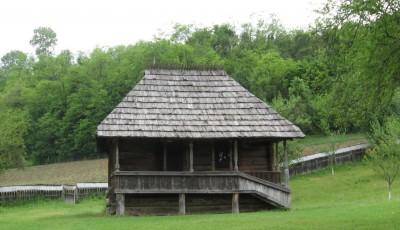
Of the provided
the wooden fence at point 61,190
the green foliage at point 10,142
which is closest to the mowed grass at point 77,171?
the green foliage at point 10,142

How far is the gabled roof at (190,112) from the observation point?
25000 millimetres

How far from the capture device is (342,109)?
60.7 feet

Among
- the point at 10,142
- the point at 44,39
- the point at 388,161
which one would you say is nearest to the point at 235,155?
the point at 388,161

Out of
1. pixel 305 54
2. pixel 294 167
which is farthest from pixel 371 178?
pixel 305 54

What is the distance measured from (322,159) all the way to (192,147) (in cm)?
2638

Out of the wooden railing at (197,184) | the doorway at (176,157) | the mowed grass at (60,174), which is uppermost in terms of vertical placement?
the doorway at (176,157)

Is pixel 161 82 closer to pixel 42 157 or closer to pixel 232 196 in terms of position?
pixel 232 196

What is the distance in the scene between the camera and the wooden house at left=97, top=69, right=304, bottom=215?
25.0m

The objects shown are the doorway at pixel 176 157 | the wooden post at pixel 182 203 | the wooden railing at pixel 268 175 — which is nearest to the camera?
the wooden post at pixel 182 203

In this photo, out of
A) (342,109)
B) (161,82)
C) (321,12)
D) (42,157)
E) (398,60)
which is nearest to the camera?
(398,60)

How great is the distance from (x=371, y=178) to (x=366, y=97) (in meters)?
25.8

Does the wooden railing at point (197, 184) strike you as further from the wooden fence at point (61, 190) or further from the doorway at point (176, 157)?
the wooden fence at point (61, 190)

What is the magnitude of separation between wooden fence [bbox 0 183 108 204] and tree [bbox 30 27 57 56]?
73.5 meters

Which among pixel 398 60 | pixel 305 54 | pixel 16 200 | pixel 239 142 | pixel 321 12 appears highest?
pixel 305 54
